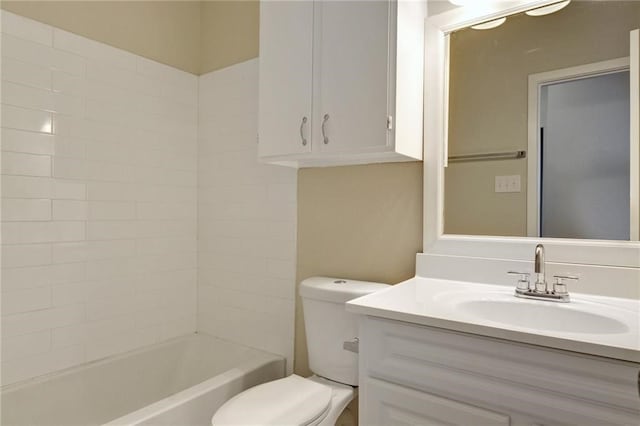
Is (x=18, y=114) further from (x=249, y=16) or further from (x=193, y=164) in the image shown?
(x=249, y=16)

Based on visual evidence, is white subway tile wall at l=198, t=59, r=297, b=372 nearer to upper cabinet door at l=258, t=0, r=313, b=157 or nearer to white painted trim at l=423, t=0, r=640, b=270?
upper cabinet door at l=258, t=0, r=313, b=157

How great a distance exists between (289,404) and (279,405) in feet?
0.12

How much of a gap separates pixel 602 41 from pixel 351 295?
122 cm

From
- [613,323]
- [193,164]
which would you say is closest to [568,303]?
[613,323]

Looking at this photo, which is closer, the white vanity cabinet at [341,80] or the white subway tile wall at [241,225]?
the white vanity cabinet at [341,80]

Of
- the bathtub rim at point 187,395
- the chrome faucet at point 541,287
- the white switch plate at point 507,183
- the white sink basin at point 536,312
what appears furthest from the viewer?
the white switch plate at point 507,183

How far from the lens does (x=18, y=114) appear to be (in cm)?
163

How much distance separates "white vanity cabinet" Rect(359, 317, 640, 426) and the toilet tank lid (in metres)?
0.38

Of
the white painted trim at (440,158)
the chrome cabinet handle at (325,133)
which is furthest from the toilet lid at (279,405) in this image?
the chrome cabinet handle at (325,133)

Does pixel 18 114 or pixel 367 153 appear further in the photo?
pixel 18 114

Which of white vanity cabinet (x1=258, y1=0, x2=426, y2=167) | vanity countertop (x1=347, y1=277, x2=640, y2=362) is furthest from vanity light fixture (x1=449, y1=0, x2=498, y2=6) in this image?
vanity countertop (x1=347, y1=277, x2=640, y2=362)

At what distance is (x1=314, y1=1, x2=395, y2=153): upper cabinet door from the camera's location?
1.37m

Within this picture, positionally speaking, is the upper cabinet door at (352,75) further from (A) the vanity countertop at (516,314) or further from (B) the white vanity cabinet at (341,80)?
(A) the vanity countertop at (516,314)

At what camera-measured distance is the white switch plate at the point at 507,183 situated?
1.43m
